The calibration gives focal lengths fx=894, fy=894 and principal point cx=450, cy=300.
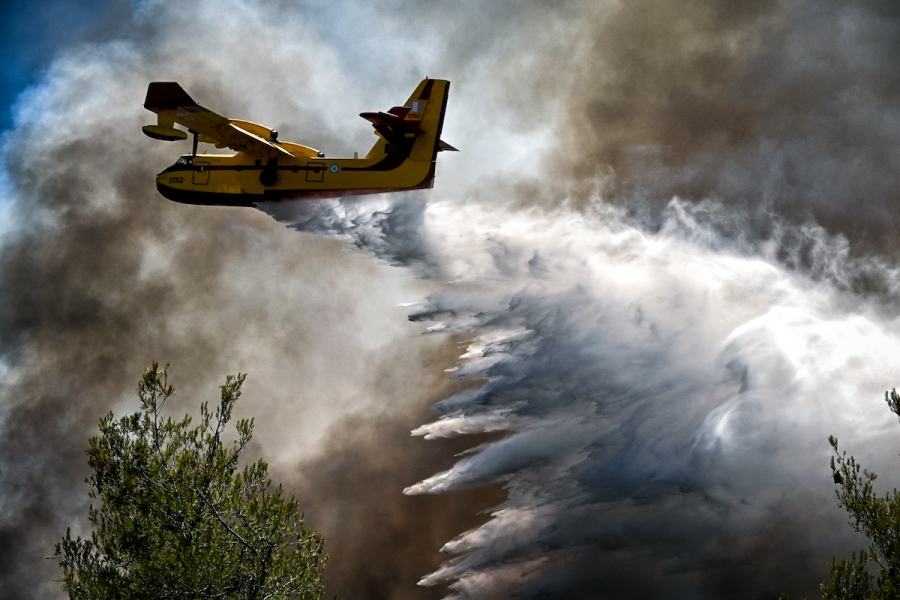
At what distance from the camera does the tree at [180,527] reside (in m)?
23.5

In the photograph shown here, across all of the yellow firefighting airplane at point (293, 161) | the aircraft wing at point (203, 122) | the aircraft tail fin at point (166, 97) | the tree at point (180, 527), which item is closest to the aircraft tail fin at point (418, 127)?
the yellow firefighting airplane at point (293, 161)

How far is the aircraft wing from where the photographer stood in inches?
1353

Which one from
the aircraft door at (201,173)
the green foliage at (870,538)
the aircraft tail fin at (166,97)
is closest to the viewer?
the green foliage at (870,538)

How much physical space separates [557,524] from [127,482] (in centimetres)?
2678

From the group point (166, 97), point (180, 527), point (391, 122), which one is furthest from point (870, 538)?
point (166, 97)

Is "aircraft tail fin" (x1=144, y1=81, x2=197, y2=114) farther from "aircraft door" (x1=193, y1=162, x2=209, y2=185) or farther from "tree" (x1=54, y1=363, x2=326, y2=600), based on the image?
"tree" (x1=54, y1=363, x2=326, y2=600)

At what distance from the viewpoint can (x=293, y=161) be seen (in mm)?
36781

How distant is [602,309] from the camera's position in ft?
128

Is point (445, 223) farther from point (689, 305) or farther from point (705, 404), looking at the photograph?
point (705, 404)

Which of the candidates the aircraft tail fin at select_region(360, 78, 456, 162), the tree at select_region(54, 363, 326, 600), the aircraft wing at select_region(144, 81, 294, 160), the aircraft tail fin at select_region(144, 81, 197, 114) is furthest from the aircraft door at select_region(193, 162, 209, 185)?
the tree at select_region(54, 363, 326, 600)

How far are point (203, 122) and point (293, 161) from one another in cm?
384

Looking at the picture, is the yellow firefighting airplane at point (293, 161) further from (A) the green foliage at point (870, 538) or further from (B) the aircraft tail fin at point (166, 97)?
(A) the green foliage at point (870, 538)

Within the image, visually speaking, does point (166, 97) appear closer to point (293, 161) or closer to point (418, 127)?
point (293, 161)

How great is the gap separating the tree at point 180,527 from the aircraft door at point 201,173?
13.9 metres
